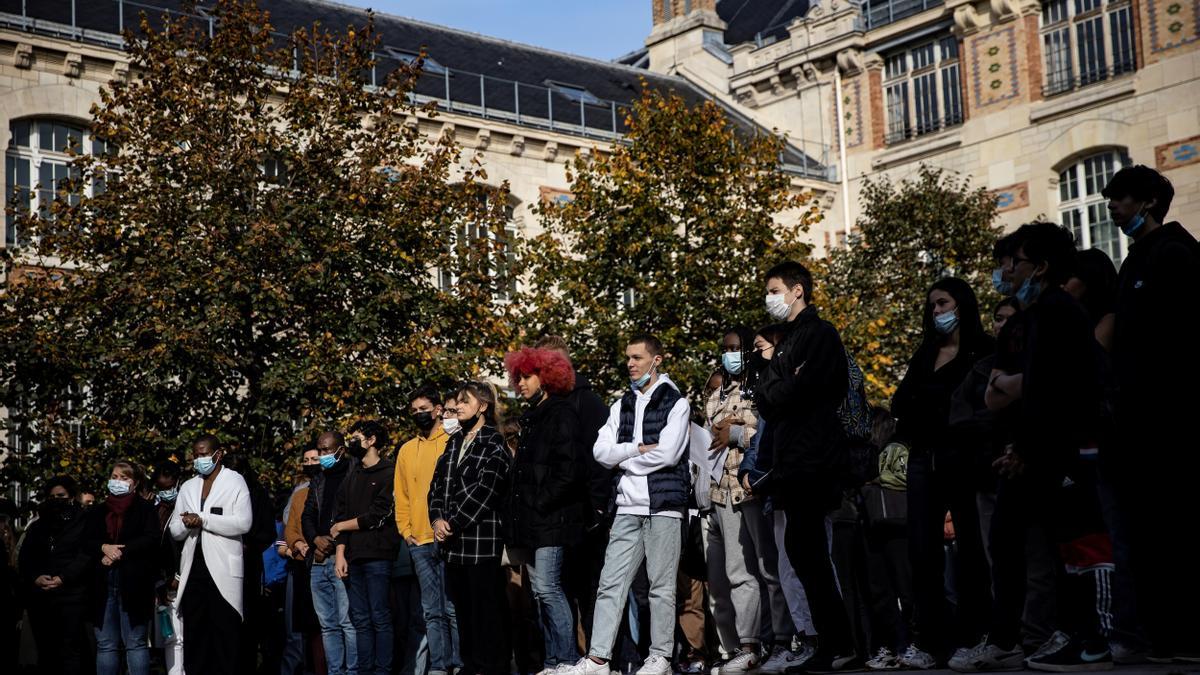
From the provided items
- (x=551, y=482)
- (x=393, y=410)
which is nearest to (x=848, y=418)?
(x=551, y=482)

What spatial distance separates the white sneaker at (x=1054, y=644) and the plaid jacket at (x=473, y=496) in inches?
153

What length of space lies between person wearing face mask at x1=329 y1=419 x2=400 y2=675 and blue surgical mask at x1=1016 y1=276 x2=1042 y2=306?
574cm

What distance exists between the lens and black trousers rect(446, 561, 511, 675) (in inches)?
365

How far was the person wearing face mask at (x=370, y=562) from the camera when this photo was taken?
10977mm

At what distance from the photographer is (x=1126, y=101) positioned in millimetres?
30656

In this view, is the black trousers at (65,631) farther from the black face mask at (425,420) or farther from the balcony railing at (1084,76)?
the balcony railing at (1084,76)

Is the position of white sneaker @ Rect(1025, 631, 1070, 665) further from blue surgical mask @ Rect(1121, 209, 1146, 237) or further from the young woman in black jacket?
the young woman in black jacket

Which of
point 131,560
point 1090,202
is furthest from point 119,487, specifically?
point 1090,202

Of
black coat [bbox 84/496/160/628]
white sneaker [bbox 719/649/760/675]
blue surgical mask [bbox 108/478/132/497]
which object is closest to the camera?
white sneaker [bbox 719/649/760/675]

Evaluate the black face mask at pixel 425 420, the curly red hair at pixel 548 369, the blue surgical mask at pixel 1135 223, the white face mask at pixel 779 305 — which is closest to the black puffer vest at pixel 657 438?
the curly red hair at pixel 548 369

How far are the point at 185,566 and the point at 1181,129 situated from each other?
2490 centimetres

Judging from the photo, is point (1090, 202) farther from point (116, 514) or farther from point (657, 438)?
point (657, 438)

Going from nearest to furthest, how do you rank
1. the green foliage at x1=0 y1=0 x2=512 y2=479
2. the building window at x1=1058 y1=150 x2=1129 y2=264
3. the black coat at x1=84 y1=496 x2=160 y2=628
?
1. the black coat at x1=84 y1=496 x2=160 y2=628
2. the green foliage at x1=0 y1=0 x2=512 y2=479
3. the building window at x1=1058 y1=150 x2=1129 y2=264

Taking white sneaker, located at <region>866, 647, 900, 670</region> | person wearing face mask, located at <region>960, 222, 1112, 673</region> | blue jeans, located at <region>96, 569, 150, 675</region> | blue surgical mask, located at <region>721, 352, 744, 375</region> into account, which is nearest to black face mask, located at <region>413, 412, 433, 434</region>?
blue surgical mask, located at <region>721, 352, 744, 375</region>
